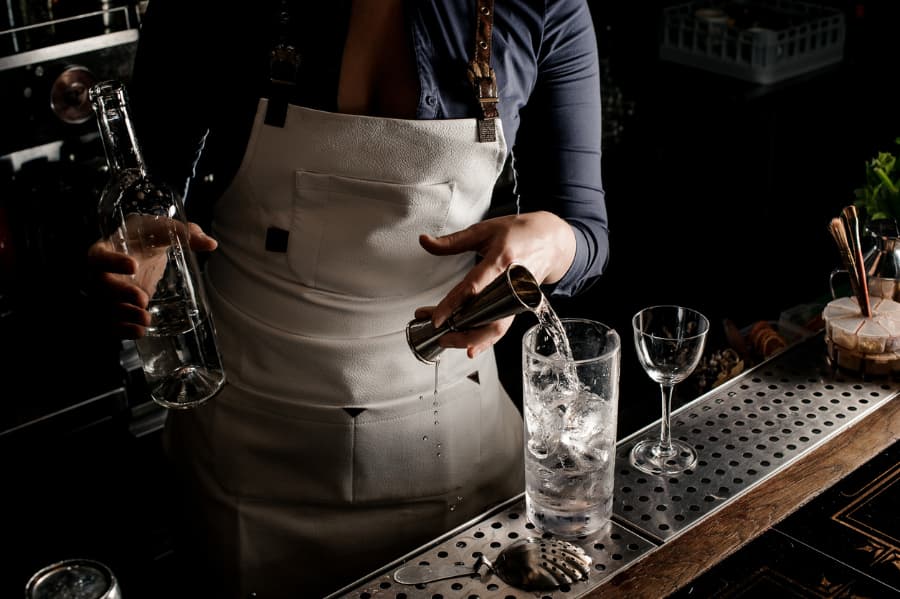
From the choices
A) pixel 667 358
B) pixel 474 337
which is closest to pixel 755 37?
pixel 667 358

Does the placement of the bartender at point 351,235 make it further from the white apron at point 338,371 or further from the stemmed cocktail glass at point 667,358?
the stemmed cocktail glass at point 667,358

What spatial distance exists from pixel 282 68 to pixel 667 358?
64cm

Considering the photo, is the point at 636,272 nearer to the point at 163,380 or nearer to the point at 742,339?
the point at 742,339

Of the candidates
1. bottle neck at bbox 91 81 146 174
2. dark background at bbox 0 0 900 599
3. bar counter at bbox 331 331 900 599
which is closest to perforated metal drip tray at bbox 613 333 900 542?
bar counter at bbox 331 331 900 599

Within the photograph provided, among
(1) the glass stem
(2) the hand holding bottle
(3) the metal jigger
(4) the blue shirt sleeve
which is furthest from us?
(4) the blue shirt sleeve

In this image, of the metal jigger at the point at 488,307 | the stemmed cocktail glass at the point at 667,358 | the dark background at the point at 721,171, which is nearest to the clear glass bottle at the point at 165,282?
the metal jigger at the point at 488,307

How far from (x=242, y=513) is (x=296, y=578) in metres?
0.14

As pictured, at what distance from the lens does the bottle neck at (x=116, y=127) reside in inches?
48.0

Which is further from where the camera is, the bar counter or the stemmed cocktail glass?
the stemmed cocktail glass

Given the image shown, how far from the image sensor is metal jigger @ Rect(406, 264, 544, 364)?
1136mm

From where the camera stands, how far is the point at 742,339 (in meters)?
1.98

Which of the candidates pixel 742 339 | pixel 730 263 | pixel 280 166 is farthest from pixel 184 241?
pixel 730 263

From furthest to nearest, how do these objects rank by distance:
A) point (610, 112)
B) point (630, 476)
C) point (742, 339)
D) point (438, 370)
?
point (610, 112)
point (742, 339)
point (438, 370)
point (630, 476)

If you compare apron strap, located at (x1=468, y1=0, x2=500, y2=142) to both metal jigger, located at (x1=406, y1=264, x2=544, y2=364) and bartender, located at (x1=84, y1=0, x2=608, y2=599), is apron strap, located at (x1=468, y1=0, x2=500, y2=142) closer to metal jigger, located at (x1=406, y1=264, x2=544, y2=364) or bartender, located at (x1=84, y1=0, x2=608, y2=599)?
bartender, located at (x1=84, y1=0, x2=608, y2=599)
